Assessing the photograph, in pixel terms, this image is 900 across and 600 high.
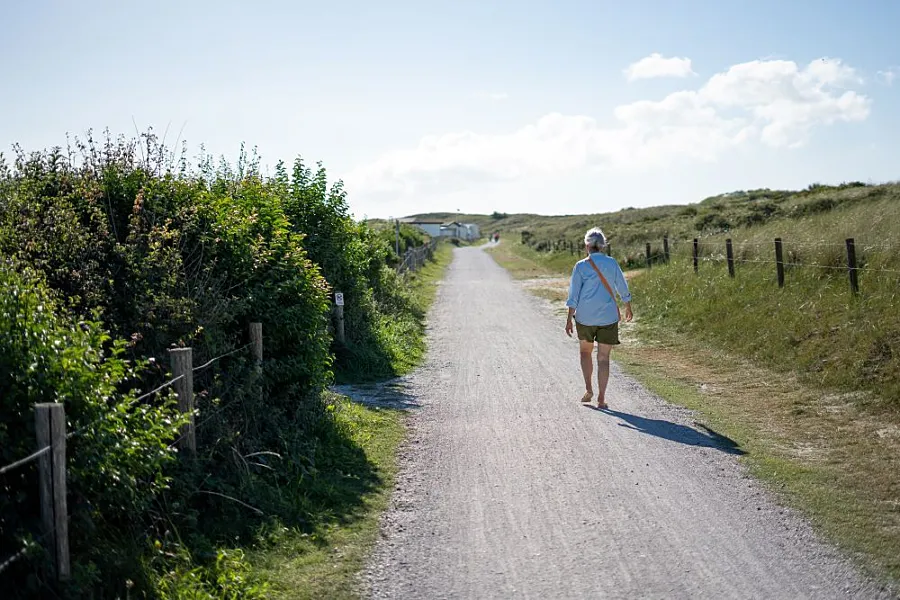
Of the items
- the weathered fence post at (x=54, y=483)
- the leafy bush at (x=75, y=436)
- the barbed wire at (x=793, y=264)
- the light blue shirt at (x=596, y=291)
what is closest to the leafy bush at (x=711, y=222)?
the barbed wire at (x=793, y=264)

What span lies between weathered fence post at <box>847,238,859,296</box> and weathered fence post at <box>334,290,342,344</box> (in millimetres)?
7828

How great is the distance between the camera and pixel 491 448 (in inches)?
324

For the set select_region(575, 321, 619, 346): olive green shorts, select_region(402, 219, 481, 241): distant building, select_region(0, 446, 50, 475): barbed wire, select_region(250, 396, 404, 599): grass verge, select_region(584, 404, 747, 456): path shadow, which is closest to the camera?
select_region(0, 446, 50, 475): barbed wire

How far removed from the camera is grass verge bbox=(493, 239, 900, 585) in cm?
602

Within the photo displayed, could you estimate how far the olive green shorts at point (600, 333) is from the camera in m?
10.0

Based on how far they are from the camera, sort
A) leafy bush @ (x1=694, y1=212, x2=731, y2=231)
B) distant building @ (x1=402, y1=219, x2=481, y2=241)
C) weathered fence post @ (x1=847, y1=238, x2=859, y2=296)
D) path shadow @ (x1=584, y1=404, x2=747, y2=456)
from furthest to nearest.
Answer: distant building @ (x1=402, y1=219, x2=481, y2=241), leafy bush @ (x1=694, y1=212, x2=731, y2=231), weathered fence post @ (x1=847, y1=238, x2=859, y2=296), path shadow @ (x1=584, y1=404, x2=747, y2=456)

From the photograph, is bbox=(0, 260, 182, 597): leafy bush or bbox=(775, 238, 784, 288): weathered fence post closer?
bbox=(0, 260, 182, 597): leafy bush

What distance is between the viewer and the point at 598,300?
1006 cm

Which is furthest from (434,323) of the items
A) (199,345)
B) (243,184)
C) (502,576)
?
(502,576)

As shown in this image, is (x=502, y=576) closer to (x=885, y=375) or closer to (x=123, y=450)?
(x=123, y=450)

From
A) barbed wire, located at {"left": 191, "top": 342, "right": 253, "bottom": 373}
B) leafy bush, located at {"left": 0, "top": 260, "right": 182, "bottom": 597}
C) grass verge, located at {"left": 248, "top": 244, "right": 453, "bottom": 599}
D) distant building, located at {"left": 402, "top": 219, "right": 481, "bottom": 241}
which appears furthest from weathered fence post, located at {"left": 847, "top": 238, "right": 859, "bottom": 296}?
distant building, located at {"left": 402, "top": 219, "right": 481, "bottom": 241}

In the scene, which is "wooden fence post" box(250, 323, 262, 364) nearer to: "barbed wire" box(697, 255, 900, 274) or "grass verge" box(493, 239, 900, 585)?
"grass verge" box(493, 239, 900, 585)

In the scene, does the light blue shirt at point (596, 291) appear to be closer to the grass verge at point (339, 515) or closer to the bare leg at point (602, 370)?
the bare leg at point (602, 370)

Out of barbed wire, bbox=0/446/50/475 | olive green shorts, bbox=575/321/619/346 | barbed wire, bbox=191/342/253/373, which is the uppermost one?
barbed wire, bbox=191/342/253/373
